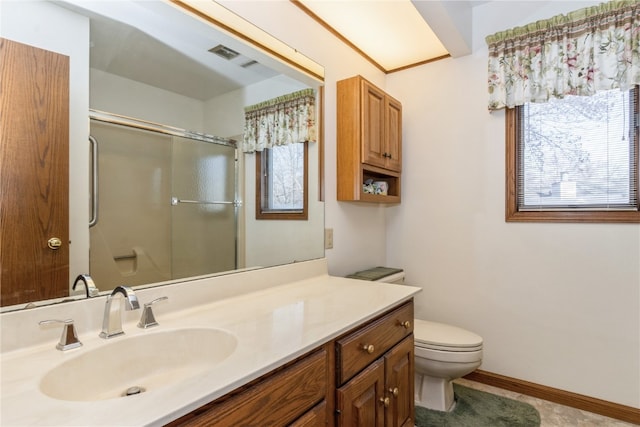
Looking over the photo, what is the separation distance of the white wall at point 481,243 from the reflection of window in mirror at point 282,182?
210 mm

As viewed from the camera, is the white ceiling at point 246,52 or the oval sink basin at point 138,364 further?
the white ceiling at point 246,52

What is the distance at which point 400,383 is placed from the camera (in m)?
1.44

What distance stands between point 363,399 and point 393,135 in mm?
1729

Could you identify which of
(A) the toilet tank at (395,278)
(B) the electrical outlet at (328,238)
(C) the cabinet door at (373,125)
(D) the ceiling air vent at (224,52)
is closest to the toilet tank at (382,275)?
Answer: (A) the toilet tank at (395,278)

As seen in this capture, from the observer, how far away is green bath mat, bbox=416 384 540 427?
5.93 feet

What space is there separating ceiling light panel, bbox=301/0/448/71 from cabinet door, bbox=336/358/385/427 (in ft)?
6.03

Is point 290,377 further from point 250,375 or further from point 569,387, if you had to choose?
point 569,387

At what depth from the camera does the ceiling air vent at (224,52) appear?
1445mm

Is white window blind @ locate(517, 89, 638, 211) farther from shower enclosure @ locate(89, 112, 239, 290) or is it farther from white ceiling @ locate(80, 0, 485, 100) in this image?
shower enclosure @ locate(89, 112, 239, 290)

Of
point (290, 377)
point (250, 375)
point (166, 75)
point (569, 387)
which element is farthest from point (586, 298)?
point (166, 75)

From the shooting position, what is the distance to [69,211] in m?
1.02

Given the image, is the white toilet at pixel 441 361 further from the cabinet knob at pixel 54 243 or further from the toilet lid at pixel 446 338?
the cabinet knob at pixel 54 243

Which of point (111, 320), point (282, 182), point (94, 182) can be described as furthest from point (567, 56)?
point (111, 320)

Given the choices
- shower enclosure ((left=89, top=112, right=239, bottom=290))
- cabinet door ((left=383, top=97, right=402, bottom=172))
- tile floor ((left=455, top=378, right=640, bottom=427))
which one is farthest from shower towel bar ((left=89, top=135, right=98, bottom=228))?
tile floor ((left=455, top=378, right=640, bottom=427))
